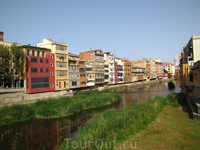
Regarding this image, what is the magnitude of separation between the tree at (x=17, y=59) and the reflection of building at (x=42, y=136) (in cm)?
1302

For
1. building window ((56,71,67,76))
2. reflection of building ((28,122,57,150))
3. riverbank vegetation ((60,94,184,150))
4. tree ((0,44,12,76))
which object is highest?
tree ((0,44,12,76))

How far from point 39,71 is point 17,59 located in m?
4.99

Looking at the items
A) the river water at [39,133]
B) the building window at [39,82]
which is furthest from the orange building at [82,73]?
the river water at [39,133]

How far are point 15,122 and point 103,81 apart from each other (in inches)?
1508

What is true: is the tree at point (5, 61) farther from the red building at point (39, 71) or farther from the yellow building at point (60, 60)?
the yellow building at point (60, 60)

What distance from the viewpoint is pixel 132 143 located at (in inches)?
535

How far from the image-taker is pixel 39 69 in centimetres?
3562

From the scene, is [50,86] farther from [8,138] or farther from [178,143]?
[178,143]

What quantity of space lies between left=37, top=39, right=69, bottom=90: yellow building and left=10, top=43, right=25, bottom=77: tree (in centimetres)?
860

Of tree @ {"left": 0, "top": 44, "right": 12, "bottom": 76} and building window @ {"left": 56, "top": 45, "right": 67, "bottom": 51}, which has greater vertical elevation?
Answer: building window @ {"left": 56, "top": 45, "right": 67, "bottom": 51}

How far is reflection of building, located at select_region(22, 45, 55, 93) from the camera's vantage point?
1324 inches

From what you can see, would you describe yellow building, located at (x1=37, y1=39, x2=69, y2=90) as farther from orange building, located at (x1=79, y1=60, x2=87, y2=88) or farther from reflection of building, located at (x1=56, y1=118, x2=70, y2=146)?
reflection of building, located at (x1=56, y1=118, x2=70, y2=146)

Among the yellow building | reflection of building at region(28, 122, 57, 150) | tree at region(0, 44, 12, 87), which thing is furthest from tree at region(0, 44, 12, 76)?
reflection of building at region(28, 122, 57, 150)

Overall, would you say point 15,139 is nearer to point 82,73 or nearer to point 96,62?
point 82,73
